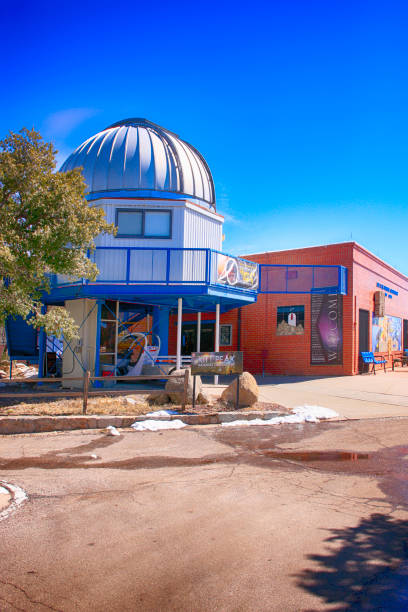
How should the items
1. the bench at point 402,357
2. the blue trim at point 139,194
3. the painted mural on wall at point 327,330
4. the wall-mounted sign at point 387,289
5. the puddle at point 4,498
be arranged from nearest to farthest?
the puddle at point 4,498, the blue trim at point 139,194, the painted mural on wall at point 327,330, the wall-mounted sign at point 387,289, the bench at point 402,357

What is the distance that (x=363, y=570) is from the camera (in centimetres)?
394

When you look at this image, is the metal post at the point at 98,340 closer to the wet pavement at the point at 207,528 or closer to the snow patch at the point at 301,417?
the snow patch at the point at 301,417

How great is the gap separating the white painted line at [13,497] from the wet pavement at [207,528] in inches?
4.5

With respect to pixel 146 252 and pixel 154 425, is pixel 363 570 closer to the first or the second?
pixel 154 425

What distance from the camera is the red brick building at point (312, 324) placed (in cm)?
2120

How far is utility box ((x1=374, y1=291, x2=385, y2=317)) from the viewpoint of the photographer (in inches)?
934

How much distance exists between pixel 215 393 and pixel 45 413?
5.22 m

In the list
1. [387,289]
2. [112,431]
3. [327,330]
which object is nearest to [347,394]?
[327,330]

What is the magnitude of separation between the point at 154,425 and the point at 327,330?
12.6 metres

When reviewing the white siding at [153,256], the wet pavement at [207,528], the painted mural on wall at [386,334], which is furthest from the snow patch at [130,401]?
the painted mural on wall at [386,334]

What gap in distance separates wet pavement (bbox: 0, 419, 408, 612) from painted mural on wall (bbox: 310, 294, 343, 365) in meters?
12.5

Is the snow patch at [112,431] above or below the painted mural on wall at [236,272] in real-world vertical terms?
below

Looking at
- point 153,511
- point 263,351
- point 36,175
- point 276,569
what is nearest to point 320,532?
point 276,569

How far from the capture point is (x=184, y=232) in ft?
57.7
